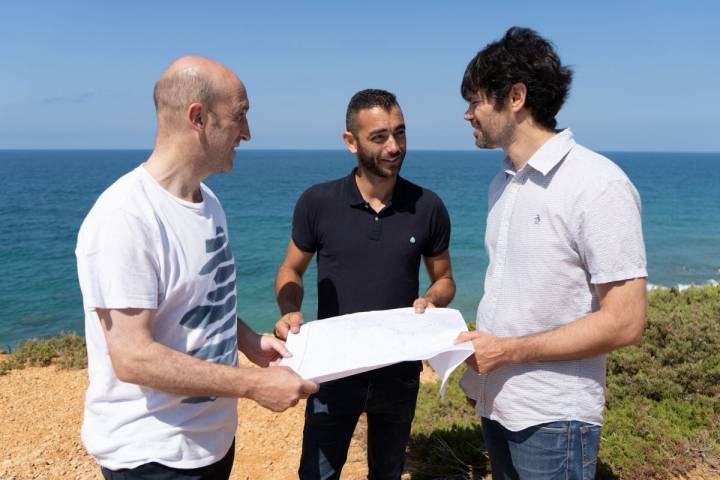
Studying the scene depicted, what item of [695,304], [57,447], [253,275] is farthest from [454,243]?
[57,447]

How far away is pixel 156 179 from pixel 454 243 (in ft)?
102

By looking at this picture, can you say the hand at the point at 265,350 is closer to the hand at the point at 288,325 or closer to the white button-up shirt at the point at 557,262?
the hand at the point at 288,325

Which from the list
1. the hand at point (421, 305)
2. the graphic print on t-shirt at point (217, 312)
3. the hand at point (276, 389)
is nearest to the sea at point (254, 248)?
the hand at point (421, 305)

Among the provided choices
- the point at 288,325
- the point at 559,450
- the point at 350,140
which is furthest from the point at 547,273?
the point at 350,140

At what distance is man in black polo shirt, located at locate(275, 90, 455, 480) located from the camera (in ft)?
11.5

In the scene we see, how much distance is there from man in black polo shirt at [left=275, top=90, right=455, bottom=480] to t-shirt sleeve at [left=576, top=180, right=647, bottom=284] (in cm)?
148

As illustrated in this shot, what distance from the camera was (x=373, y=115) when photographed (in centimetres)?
366

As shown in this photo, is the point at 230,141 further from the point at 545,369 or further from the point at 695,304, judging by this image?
the point at 695,304

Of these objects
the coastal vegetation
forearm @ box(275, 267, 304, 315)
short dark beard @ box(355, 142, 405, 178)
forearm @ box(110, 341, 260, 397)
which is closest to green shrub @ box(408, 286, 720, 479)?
the coastal vegetation

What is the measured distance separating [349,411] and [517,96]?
6.76 ft

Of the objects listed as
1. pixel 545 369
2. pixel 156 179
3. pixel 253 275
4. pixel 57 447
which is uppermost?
pixel 156 179

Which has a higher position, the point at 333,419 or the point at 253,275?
the point at 333,419

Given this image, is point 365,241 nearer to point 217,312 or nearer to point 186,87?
point 217,312

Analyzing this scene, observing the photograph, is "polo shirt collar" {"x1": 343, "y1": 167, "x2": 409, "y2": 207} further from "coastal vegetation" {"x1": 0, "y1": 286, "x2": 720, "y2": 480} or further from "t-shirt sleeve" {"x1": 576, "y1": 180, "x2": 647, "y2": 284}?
"coastal vegetation" {"x1": 0, "y1": 286, "x2": 720, "y2": 480}
